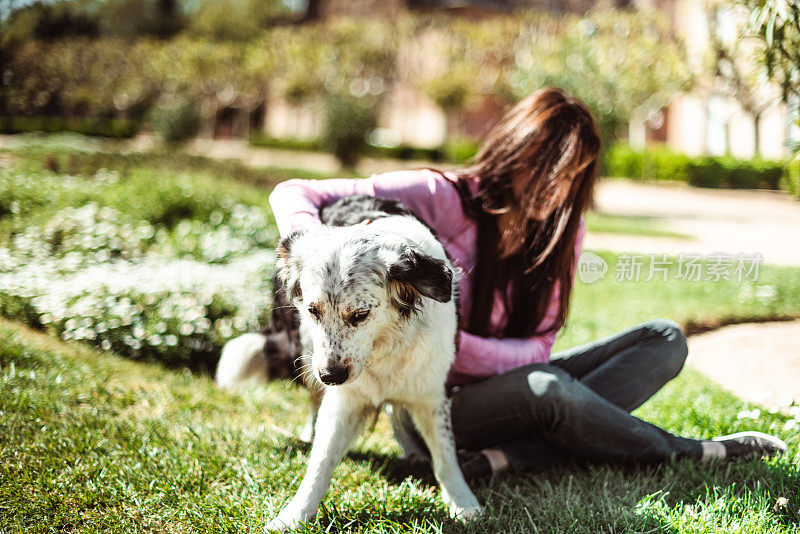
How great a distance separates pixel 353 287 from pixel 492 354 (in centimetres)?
97

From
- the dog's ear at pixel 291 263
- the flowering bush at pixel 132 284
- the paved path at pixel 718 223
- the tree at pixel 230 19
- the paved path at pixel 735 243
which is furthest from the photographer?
the tree at pixel 230 19

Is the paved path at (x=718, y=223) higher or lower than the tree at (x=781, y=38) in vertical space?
lower

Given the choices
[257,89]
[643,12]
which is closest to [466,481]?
[643,12]

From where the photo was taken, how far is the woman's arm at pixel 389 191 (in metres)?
2.84

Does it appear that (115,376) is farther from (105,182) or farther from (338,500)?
(105,182)

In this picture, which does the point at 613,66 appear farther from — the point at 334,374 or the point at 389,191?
the point at 334,374

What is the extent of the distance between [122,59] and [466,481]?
403 inches

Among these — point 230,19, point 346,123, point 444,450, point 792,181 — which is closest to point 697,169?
point 346,123

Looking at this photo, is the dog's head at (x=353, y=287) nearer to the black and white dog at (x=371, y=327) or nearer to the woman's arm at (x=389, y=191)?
the black and white dog at (x=371, y=327)

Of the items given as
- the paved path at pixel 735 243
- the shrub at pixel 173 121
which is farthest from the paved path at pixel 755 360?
the shrub at pixel 173 121

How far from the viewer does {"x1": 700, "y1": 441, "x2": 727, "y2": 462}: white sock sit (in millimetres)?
2881

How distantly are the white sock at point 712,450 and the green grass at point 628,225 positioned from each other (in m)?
8.79

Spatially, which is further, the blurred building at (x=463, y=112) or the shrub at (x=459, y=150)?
the shrub at (x=459, y=150)

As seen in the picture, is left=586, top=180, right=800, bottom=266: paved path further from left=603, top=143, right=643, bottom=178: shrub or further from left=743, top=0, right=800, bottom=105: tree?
left=603, top=143, right=643, bottom=178: shrub
